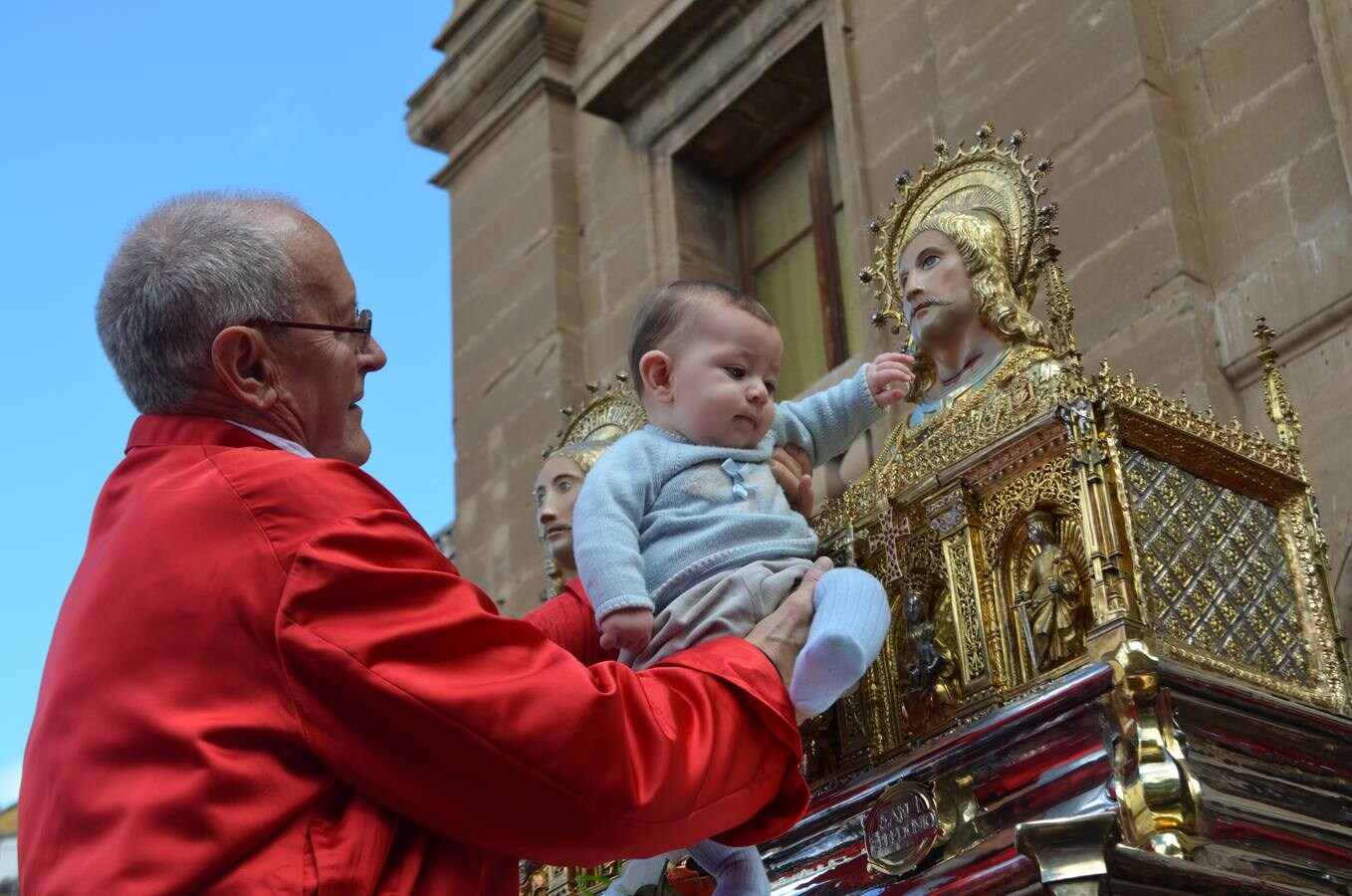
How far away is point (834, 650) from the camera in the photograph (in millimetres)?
3045

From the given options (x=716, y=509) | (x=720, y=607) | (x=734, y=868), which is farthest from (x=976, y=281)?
(x=734, y=868)

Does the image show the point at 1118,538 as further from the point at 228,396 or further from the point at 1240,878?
the point at 228,396

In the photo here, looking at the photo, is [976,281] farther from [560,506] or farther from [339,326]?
[339,326]

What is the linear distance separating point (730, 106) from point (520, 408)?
2.04 meters

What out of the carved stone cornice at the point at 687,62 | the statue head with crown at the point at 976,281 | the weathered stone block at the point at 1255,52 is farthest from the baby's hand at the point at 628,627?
the carved stone cornice at the point at 687,62

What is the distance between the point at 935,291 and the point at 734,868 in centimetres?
165

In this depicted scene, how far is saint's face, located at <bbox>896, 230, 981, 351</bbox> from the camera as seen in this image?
4379mm

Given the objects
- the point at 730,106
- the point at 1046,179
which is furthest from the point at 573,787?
the point at 730,106

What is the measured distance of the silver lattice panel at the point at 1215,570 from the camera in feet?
11.9

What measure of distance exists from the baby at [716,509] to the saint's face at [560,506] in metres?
0.98

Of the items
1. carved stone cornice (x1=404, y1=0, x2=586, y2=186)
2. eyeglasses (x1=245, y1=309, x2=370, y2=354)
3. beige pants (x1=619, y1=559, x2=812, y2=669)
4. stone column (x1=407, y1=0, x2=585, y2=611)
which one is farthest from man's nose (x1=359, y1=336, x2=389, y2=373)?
carved stone cornice (x1=404, y1=0, x2=586, y2=186)

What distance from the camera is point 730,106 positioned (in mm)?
9734

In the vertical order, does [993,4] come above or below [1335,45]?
above

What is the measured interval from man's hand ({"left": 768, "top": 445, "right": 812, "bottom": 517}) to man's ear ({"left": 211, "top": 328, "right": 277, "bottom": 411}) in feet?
3.94
